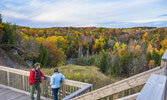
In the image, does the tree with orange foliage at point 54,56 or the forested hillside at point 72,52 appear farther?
the tree with orange foliage at point 54,56

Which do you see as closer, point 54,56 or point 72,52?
point 54,56

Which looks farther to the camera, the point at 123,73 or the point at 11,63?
the point at 123,73

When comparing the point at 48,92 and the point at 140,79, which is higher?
the point at 140,79

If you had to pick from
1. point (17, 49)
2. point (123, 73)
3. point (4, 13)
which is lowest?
point (123, 73)

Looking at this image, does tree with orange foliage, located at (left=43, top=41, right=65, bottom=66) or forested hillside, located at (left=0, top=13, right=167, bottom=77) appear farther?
tree with orange foliage, located at (left=43, top=41, right=65, bottom=66)

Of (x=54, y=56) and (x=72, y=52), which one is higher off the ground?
(x=54, y=56)

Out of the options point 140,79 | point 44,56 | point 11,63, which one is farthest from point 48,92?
point 44,56

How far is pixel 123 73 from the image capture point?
49125 mm

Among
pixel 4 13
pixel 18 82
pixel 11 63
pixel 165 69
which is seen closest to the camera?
pixel 165 69

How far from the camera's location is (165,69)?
78.1 inches

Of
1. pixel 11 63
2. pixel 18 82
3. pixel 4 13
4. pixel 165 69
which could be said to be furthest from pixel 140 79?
pixel 4 13

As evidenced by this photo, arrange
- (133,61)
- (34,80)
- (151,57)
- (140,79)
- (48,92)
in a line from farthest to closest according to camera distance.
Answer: (151,57) → (133,61) → (48,92) → (34,80) → (140,79)

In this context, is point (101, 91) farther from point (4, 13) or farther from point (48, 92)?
point (4, 13)

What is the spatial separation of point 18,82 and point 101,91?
4.72 meters
